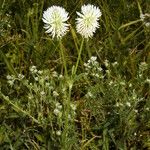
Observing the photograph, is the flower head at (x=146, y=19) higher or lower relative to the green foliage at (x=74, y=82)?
higher

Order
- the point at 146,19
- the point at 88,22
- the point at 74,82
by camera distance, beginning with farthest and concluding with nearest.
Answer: the point at 146,19 → the point at 74,82 → the point at 88,22

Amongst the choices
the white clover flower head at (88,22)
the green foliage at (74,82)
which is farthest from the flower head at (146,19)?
the white clover flower head at (88,22)

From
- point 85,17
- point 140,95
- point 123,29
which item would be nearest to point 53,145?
point 140,95

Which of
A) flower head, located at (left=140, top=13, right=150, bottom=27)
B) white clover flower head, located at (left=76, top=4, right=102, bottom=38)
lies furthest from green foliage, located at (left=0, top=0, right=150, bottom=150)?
white clover flower head, located at (left=76, top=4, right=102, bottom=38)

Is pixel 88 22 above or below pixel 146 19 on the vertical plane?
below

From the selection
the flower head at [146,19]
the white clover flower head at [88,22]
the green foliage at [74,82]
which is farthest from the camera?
the flower head at [146,19]

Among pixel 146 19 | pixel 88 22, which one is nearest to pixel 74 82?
pixel 146 19

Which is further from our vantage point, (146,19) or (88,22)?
(146,19)

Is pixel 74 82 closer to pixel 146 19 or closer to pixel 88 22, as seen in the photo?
pixel 146 19

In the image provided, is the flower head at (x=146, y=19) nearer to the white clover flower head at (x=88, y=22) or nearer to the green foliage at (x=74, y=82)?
the green foliage at (x=74, y=82)
